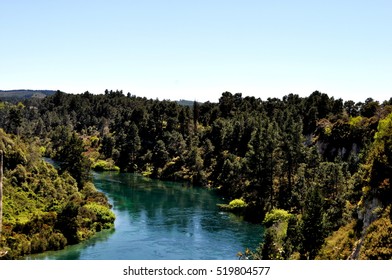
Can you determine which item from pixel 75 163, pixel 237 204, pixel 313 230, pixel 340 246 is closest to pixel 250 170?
pixel 237 204

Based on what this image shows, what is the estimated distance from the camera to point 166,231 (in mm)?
75938

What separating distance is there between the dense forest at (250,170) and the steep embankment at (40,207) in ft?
0.59

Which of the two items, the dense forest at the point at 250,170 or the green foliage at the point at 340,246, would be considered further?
the dense forest at the point at 250,170

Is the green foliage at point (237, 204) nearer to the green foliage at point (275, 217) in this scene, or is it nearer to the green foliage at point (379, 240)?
the green foliage at point (275, 217)

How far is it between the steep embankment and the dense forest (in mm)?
179

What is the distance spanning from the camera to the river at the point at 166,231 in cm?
6259

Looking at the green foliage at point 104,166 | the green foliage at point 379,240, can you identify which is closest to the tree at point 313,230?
the green foliage at point 379,240

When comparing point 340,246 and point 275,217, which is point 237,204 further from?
point 340,246

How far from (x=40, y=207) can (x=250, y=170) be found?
4657 centimetres

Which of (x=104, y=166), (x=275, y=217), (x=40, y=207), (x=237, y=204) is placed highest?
(x=40, y=207)

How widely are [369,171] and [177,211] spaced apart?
5201 cm

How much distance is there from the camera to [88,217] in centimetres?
7475
